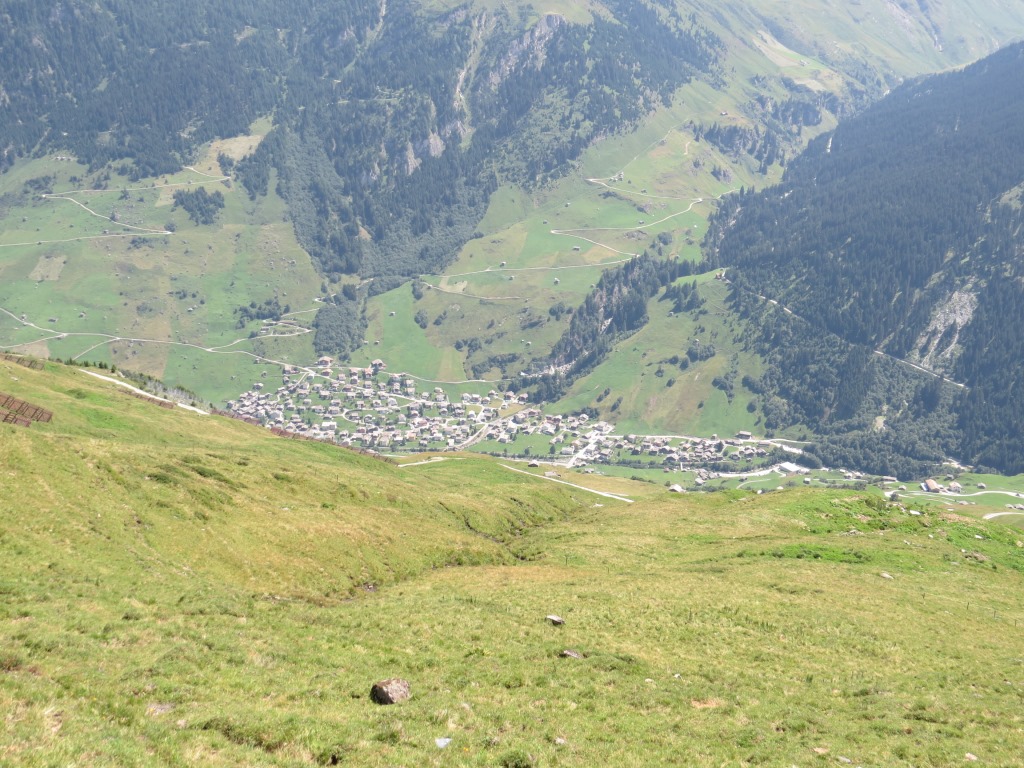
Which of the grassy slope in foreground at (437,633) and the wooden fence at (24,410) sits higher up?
the grassy slope in foreground at (437,633)

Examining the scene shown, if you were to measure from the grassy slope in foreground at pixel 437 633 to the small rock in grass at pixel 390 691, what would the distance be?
858 mm

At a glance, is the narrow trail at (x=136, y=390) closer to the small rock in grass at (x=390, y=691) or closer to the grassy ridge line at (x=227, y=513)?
the grassy ridge line at (x=227, y=513)

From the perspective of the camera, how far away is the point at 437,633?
141 ft

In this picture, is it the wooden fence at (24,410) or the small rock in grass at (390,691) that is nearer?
the small rock in grass at (390,691)

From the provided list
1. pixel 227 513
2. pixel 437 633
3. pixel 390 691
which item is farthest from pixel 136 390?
pixel 390 691

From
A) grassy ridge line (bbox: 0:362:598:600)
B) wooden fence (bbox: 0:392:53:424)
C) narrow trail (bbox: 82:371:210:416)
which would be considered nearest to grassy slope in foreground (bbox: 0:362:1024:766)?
grassy ridge line (bbox: 0:362:598:600)

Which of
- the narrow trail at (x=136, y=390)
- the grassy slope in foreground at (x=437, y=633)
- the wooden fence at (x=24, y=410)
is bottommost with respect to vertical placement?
the narrow trail at (x=136, y=390)

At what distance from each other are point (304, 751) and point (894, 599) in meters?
52.6

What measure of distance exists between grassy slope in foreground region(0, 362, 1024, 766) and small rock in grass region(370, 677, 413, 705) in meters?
0.86

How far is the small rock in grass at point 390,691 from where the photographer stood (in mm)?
31703

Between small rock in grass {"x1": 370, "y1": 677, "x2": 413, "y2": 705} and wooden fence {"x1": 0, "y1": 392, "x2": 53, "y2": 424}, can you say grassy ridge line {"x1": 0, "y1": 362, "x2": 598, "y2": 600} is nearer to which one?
wooden fence {"x1": 0, "y1": 392, "x2": 53, "y2": 424}

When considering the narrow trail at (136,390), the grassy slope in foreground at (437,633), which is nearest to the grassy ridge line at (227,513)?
the grassy slope in foreground at (437,633)

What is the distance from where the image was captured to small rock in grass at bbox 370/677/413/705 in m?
31.7

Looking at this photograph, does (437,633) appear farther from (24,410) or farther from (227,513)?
(24,410)
